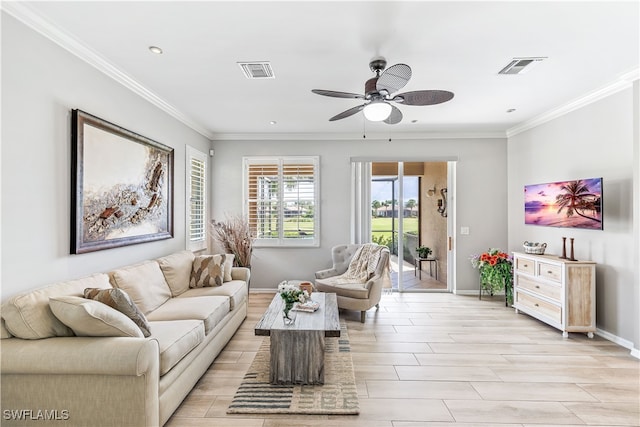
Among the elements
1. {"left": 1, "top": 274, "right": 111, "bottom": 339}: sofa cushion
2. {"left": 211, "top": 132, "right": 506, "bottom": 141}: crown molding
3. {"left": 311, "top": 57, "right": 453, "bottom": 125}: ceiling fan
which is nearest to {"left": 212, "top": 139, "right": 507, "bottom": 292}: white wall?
{"left": 211, "top": 132, "right": 506, "bottom": 141}: crown molding

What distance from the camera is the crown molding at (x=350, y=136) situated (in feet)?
18.3

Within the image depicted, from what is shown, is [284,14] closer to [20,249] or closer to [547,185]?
[20,249]

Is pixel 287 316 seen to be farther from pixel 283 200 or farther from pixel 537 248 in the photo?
pixel 537 248

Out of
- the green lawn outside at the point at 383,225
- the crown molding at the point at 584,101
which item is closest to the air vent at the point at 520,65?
the crown molding at the point at 584,101

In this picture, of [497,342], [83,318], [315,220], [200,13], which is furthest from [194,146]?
[497,342]

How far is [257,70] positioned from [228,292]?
2395 millimetres

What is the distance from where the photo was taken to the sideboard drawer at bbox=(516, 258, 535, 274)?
4.18 m

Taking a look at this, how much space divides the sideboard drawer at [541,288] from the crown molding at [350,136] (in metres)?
2.55

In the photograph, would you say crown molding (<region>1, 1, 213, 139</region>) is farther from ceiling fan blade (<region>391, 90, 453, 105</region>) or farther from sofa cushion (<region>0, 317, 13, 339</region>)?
ceiling fan blade (<region>391, 90, 453, 105</region>)

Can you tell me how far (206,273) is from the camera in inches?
153

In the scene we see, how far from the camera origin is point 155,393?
6.48 feet

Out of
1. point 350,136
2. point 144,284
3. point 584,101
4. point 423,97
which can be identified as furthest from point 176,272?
point 584,101

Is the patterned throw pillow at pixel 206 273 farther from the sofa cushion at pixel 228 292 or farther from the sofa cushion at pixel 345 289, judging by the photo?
the sofa cushion at pixel 345 289

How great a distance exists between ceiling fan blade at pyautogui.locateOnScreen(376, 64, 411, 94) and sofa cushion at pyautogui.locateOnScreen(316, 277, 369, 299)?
104 inches
